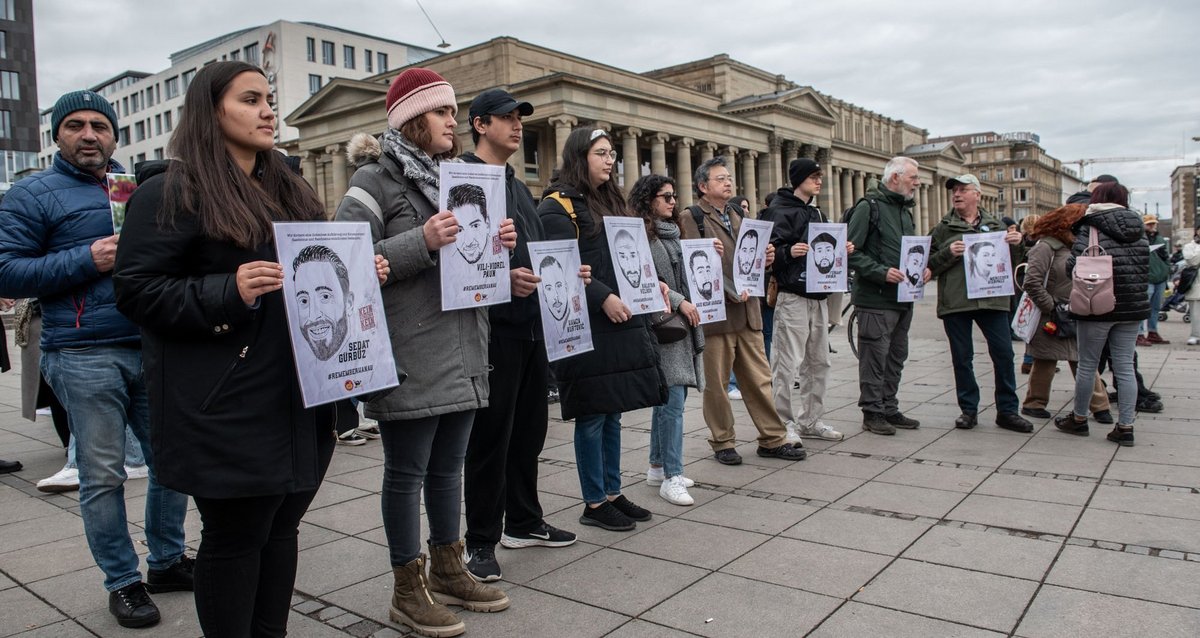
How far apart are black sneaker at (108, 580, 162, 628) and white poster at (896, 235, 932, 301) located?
19.3 ft

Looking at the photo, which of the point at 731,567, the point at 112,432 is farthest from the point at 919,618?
the point at 112,432

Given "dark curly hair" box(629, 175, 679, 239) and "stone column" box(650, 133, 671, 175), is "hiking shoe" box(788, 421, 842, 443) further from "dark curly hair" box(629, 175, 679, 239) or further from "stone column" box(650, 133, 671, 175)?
"stone column" box(650, 133, 671, 175)

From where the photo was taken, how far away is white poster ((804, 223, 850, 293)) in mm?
7004

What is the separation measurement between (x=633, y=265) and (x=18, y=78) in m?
61.5

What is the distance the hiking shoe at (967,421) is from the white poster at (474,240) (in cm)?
518

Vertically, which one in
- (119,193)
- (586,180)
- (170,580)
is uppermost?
(586,180)

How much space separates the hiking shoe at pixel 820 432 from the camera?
23.6ft

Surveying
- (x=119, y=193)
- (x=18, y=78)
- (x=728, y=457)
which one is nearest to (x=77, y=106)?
(x=119, y=193)

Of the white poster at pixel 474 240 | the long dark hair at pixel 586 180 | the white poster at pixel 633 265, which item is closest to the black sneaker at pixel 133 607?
the white poster at pixel 474 240

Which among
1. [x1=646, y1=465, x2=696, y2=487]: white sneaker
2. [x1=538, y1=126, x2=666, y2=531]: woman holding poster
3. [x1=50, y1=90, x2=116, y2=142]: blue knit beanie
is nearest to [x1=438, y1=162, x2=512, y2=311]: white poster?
Result: [x1=538, y1=126, x2=666, y2=531]: woman holding poster

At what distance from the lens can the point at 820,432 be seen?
23.8 ft

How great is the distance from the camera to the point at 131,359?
385 centimetres

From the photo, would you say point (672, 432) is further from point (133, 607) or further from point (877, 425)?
point (133, 607)

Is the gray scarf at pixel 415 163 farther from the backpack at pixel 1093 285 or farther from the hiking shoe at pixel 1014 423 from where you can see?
the hiking shoe at pixel 1014 423
